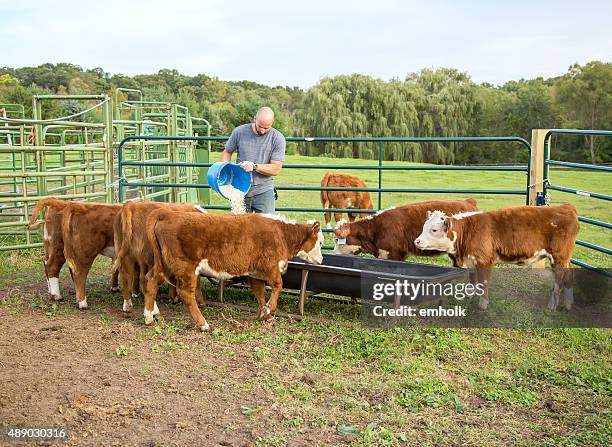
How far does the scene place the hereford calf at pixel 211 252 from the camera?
20.0 feet

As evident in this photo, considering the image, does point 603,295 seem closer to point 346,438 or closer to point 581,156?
point 346,438

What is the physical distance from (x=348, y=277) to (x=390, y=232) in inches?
58.6

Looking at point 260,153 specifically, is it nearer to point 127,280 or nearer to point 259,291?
point 259,291

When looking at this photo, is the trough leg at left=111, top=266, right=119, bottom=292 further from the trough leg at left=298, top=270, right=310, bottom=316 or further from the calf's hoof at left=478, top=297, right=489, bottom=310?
the calf's hoof at left=478, top=297, right=489, bottom=310

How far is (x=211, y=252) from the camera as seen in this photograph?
20.2ft

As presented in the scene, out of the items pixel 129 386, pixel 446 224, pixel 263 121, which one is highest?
pixel 263 121

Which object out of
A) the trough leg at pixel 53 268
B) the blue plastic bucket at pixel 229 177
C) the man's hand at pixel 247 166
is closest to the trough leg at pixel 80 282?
the trough leg at pixel 53 268

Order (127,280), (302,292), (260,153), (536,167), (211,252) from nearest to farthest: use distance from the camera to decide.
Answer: (211,252) < (302,292) < (127,280) < (260,153) < (536,167)

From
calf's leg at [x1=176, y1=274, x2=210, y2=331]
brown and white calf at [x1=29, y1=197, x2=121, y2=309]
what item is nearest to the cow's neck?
calf's leg at [x1=176, y1=274, x2=210, y2=331]

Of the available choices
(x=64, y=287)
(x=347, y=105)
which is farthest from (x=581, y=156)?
(x=64, y=287)

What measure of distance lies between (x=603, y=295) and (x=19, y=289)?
634 cm

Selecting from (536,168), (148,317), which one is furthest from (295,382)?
(536,168)

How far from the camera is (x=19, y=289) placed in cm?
767

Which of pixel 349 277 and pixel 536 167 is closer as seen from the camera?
pixel 349 277
